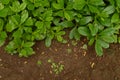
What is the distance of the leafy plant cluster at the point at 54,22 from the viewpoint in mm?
2422

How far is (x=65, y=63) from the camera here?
2.48 m

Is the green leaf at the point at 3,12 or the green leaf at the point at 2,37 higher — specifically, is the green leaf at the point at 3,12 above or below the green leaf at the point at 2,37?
above

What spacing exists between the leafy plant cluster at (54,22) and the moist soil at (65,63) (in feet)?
0.21

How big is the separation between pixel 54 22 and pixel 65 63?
Answer: 343 mm

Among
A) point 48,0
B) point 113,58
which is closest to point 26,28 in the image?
point 48,0

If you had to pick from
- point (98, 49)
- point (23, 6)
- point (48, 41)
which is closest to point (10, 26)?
point (23, 6)

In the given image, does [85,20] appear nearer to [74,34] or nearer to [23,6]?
[74,34]

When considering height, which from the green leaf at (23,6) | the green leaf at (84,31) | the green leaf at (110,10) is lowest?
the green leaf at (84,31)

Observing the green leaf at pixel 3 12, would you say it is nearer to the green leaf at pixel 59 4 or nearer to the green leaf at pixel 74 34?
the green leaf at pixel 59 4

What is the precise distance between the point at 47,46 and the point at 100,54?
429 mm

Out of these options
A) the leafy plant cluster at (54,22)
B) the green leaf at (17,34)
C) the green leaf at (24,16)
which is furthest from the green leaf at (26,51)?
the green leaf at (24,16)

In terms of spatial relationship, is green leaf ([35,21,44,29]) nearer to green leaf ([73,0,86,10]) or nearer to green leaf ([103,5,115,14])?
green leaf ([73,0,86,10])

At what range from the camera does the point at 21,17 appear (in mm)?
2428

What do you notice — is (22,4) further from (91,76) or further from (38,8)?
(91,76)
